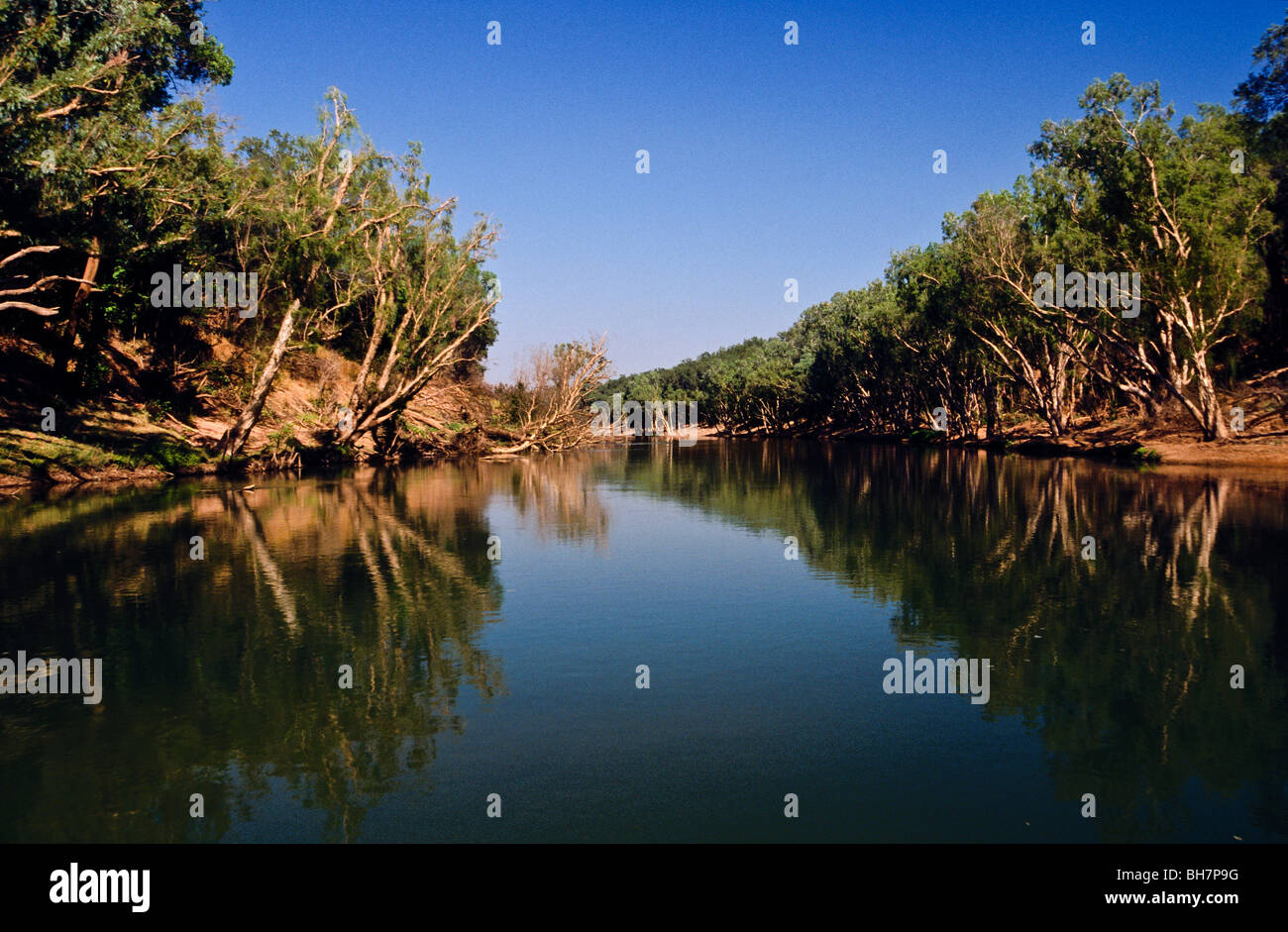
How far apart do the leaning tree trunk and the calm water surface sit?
1728 centimetres

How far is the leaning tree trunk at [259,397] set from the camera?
125 ft

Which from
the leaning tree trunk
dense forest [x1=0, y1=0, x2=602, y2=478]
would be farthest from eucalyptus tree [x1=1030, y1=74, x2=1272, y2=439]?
the leaning tree trunk

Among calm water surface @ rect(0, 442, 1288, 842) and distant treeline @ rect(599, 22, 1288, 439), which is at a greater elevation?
distant treeline @ rect(599, 22, 1288, 439)

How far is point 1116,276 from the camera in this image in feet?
140

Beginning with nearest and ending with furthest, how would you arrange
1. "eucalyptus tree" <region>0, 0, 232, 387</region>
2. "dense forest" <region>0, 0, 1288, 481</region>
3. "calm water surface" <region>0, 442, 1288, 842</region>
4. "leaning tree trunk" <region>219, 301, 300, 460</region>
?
"calm water surface" <region>0, 442, 1288, 842</region> → "eucalyptus tree" <region>0, 0, 232, 387</region> → "dense forest" <region>0, 0, 1288, 481</region> → "leaning tree trunk" <region>219, 301, 300, 460</region>

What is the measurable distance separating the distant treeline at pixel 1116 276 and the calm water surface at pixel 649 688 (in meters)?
23.8

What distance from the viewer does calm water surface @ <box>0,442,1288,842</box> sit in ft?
21.8

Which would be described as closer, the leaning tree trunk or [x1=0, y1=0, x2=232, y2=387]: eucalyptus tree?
[x1=0, y1=0, x2=232, y2=387]: eucalyptus tree

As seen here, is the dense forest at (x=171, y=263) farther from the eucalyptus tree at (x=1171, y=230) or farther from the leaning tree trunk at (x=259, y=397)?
the eucalyptus tree at (x=1171, y=230)

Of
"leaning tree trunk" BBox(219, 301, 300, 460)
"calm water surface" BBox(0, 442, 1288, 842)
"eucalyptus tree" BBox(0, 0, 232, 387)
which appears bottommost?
"calm water surface" BBox(0, 442, 1288, 842)

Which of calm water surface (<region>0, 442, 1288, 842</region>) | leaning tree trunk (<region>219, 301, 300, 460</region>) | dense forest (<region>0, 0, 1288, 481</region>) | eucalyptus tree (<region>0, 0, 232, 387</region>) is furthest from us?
leaning tree trunk (<region>219, 301, 300, 460</region>)

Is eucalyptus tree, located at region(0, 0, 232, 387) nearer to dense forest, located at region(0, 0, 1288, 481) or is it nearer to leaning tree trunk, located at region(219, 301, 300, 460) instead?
dense forest, located at region(0, 0, 1288, 481)
